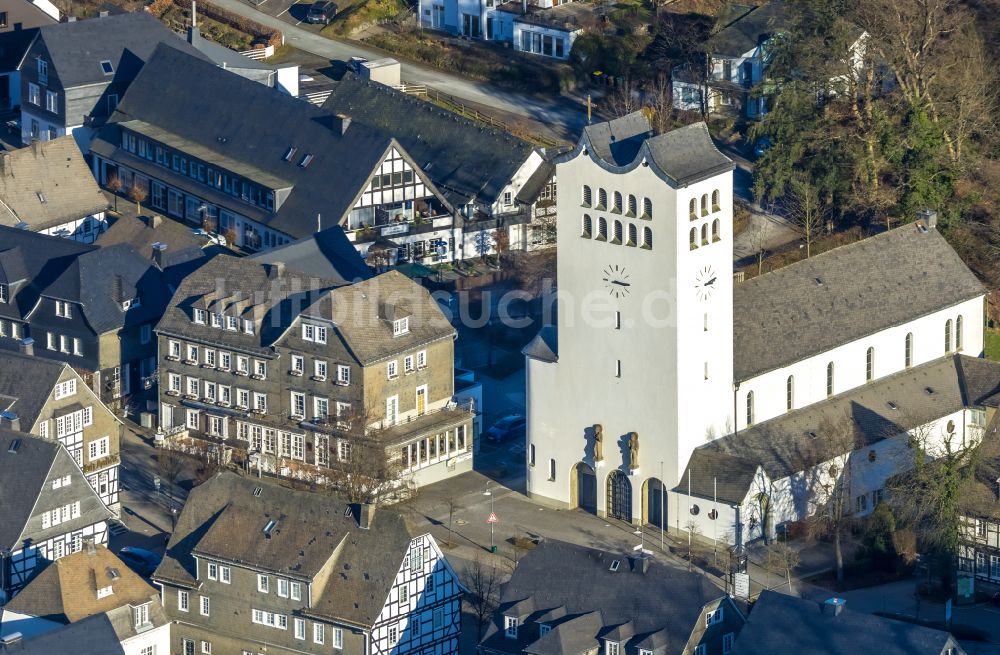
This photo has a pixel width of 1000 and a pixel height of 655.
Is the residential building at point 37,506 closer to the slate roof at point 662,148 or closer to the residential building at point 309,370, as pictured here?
the residential building at point 309,370

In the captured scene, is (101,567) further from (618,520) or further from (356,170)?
(356,170)

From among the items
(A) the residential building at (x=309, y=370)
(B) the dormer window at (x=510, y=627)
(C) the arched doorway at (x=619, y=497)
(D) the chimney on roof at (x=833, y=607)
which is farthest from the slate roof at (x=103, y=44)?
(D) the chimney on roof at (x=833, y=607)

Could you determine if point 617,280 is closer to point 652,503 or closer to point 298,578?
point 652,503

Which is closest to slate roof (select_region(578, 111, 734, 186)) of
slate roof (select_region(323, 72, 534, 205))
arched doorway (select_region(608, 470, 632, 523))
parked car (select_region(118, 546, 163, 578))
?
arched doorway (select_region(608, 470, 632, 523))

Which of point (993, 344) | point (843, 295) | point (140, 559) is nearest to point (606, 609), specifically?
point (140, 559)

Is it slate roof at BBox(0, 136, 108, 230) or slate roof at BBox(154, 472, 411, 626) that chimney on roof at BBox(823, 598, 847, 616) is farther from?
slate roof at BBox(0, 136, 108, 230)
